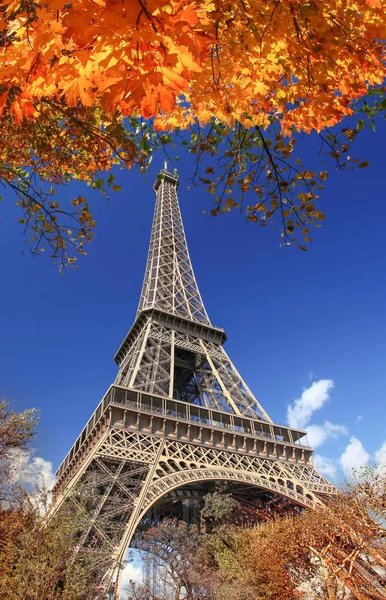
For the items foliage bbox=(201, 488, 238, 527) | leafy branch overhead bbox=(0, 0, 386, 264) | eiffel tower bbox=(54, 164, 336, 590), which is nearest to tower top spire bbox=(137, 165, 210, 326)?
eiffel tower bbox=(54, 164, 336, 590)

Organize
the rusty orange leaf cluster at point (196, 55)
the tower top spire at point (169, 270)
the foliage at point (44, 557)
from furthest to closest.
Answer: the tower top spire at point (169, 270)
the foliage at point (44, 557)
the rusty orange leaf cluster at point (196, 55)

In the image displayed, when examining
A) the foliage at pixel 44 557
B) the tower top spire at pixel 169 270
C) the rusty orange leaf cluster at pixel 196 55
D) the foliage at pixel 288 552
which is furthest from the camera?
the tower top spire at pixel 169 270

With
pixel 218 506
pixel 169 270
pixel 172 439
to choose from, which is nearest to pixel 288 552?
pixel 218 506

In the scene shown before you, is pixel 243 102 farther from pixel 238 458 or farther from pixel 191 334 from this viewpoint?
pixel 191 334

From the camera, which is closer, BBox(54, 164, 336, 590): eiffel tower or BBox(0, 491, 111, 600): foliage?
BBox(0, 491, 111, 600): foliage

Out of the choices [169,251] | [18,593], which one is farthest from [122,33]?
[169,251]

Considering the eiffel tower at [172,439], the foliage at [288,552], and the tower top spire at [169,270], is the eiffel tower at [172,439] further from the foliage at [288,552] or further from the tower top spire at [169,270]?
the foliage at [288,552]

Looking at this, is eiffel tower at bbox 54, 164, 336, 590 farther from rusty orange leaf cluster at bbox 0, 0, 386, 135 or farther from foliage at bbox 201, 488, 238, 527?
rusty orange leaf cluster at bbox 0, 0, 386, 135

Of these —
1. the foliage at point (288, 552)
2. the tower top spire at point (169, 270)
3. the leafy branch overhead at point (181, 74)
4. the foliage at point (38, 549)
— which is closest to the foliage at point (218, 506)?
the foliage at point (288, 552)
